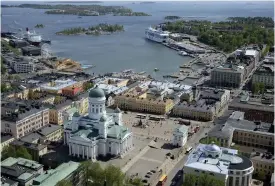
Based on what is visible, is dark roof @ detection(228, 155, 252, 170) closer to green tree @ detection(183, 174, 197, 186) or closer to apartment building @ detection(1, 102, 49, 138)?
green tree @ detection(183, 174, 197, 186)

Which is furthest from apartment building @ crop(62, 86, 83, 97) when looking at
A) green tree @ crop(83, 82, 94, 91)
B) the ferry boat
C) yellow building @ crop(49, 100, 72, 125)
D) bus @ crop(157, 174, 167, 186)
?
the ferry boat

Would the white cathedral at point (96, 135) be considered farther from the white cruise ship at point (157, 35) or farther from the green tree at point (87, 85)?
the white cruise ship at point (157, 35)

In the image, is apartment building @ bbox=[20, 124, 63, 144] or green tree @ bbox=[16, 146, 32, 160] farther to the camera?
apartment building @ bbox=[20, 124, 63, 144]

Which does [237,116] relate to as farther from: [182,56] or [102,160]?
[182,56]

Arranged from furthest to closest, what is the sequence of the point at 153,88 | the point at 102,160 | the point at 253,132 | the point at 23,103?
the point at 153,88 → the point at 23,103 → the point at 253,132 → the point at 102,160


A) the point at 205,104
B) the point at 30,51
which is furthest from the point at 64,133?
the point at 30,51

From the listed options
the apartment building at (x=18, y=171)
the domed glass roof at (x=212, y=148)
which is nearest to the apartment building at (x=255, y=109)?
the domed glass roof at (x=212, y=148)
